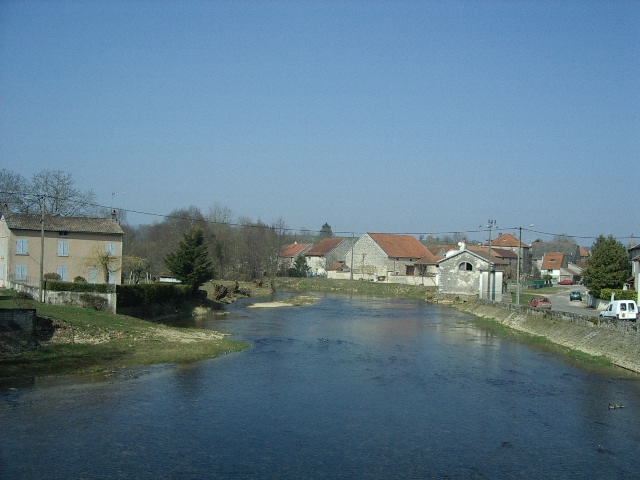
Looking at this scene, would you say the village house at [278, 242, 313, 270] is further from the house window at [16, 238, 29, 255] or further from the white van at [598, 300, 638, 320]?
the white van at [598, 300, 638, 320]

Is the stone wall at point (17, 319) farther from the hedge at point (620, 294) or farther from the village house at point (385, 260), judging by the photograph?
the village house at point (385, 260)

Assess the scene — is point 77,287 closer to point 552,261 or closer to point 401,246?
point 401,246

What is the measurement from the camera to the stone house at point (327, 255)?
4267 inches

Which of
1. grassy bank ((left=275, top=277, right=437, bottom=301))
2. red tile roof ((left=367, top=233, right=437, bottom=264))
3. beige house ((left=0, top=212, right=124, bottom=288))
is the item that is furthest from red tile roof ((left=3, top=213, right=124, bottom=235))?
red tile roof ((left=367, top=233, right=437, bottom=264))

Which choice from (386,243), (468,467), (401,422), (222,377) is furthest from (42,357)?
(386,243)

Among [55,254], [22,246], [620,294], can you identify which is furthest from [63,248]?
[620,294]

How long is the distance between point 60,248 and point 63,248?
Answer: 0.22m

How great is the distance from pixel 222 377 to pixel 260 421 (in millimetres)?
6033

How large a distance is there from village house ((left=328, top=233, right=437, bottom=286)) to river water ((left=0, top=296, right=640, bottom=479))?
6230 cm

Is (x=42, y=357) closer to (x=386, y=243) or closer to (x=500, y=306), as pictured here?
(x=500, y=306)

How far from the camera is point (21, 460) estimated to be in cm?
1307

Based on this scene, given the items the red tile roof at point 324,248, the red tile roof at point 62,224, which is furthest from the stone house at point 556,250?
the red tile roof at point 62,224

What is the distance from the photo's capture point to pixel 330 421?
56.4 ft

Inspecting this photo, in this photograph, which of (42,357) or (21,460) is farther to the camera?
(42,357)
